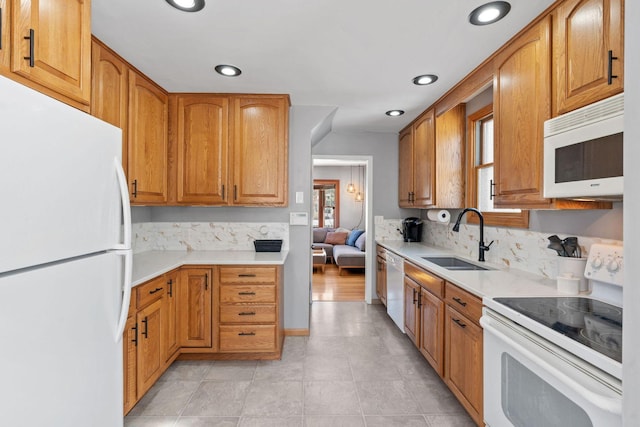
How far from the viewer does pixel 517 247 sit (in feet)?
7.70

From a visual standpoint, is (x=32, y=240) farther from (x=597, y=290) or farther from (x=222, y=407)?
(x=597, y=290)

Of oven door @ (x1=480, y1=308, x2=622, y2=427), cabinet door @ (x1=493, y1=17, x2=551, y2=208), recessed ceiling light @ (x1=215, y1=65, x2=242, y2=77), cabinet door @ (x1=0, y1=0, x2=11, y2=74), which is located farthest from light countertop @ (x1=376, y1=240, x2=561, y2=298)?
cabinet door @ (x1=0, y1=0, x2=11, y2=74)

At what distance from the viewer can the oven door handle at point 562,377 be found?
958mm

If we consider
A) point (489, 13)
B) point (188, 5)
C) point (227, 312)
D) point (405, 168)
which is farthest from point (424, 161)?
point (188, 5)

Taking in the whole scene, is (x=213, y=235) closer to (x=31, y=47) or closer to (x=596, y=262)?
(x=31, y=47)

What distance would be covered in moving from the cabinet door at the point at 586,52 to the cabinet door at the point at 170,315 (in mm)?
2689

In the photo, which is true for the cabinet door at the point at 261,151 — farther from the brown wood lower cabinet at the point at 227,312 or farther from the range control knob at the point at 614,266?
the range control knob at the point at 614,266

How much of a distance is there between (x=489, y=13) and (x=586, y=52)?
516 millimetres

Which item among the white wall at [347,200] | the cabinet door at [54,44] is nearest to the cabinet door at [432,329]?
the cabinet door at [54,44]

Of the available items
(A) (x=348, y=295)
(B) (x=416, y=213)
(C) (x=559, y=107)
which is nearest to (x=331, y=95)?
(C) (x=559, y=107)

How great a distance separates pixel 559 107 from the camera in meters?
1.58

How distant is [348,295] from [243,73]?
346 centimetres

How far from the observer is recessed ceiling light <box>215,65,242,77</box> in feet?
7.92

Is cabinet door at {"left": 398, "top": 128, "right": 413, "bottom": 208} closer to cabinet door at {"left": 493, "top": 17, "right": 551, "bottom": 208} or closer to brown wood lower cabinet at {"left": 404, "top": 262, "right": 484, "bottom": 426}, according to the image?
brown wood lower cabinet at {"left": 404, "top": 262, "right": 484, "bottom": 426}
